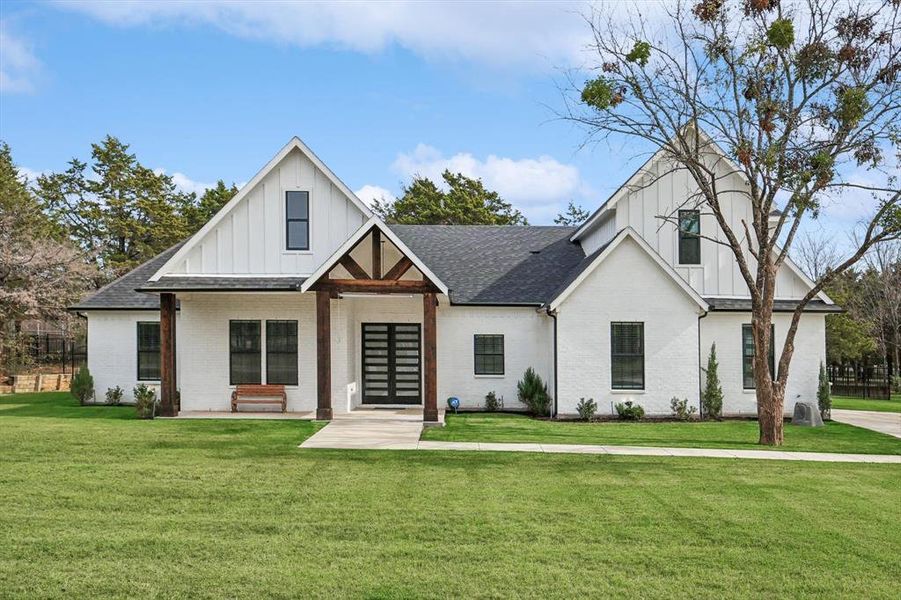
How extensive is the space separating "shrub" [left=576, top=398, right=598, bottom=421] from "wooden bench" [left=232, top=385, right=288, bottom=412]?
7.99m

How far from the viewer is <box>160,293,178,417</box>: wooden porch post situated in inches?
714

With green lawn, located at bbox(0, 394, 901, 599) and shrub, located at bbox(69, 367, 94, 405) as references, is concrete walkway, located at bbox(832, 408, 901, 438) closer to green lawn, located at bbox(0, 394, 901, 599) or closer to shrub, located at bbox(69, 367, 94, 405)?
green lawn, located at bbox(0, 394, 901, 599)

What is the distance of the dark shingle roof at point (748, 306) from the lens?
65.0ft

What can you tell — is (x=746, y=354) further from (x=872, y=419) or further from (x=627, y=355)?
(x=872, y=419)

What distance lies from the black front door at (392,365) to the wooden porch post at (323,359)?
3530mm

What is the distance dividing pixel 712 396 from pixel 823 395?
359 centimetres

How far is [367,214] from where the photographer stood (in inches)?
735

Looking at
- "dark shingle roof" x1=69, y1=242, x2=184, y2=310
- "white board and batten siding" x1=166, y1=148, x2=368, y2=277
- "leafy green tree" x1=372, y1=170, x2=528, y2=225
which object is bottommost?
"dark shingle roof" x1=69, y1=242, x2=184, y2=310

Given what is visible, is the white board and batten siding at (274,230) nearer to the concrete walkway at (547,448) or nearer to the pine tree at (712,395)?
the concrete walkway at (547,448)

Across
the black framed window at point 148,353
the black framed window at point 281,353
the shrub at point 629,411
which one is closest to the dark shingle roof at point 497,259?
the shrub at point 629,411

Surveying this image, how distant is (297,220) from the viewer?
1908cm

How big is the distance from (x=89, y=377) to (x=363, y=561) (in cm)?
1750

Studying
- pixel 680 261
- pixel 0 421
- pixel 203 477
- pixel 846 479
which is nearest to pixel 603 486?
pixel 846 479

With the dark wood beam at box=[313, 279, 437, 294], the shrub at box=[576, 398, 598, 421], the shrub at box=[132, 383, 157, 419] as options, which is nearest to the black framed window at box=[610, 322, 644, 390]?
the shrub at box=[576, 398, 598, 421]
